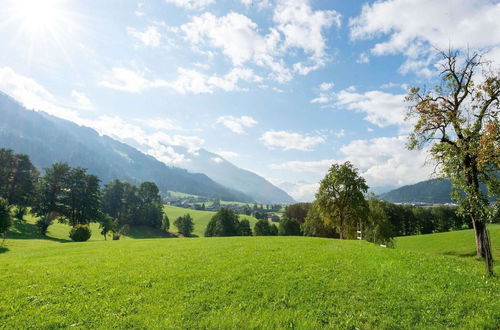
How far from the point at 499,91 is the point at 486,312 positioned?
1008 inches

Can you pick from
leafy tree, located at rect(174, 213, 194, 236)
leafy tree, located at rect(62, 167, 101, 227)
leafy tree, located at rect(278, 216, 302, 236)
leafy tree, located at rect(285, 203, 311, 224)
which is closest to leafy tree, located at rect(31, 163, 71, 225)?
leafy tree, located at rect(62, 167, 101, 227)

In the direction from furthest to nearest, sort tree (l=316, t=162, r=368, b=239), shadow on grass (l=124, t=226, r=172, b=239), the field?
1. shadow on grass (l=124, t=226, r=172, b=239)
2. tree (l=316, t=162, r=368, b=239)
3. the field

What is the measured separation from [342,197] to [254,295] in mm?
43375

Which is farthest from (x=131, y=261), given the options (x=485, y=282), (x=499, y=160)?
(x=499, y=160)

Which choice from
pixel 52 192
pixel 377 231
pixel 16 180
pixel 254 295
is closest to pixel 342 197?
pixel 377 231

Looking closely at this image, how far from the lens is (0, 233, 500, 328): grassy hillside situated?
1016 cm

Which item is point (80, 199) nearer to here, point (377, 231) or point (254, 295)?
point (377, 231)

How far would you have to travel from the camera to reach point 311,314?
1049cm

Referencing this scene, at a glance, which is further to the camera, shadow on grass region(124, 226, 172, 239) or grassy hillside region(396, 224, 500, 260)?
shadow on grass region(124, 226, 172, 239)

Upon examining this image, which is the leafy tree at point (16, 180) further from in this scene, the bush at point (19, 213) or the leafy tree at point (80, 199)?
the leafy tree at point (80, 199)

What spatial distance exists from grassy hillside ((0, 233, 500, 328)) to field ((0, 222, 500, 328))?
51mm

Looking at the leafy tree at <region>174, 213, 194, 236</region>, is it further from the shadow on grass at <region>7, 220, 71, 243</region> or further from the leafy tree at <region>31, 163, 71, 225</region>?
the shadow on grass at <region>7, 220, 71, 243</region>

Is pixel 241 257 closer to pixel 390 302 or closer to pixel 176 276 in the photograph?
pixel 176 276

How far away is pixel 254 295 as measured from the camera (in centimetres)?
1237
